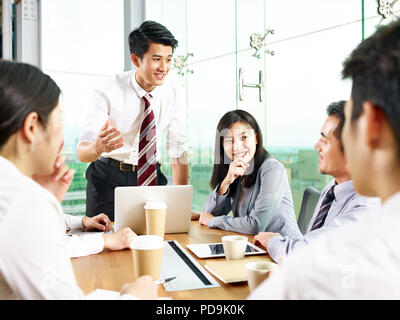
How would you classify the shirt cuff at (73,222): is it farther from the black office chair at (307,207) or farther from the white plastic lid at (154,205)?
the black office chair at (307,207)

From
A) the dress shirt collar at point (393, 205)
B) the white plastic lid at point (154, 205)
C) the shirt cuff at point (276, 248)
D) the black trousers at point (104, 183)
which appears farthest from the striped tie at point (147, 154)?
the dress shirt collar at point (393, 205)

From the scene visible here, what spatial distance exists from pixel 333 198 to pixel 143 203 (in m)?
0.83

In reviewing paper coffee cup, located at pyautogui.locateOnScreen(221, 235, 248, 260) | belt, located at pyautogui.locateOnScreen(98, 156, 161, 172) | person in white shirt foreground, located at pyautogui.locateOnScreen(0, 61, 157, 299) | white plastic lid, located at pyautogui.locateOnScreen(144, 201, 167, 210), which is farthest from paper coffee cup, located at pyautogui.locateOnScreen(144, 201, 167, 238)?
belt, located at pyautogui.locateOnScreen(98, 156, 161, 172)

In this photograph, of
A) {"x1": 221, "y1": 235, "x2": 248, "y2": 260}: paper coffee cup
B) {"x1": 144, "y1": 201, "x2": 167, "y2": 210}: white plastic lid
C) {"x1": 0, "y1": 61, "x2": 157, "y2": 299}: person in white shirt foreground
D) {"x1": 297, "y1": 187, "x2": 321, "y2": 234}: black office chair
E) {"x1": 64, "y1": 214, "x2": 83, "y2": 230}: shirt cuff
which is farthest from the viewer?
{"x1": 297, "y1": 187, "x2": 321, "y2": 234}: black office chair

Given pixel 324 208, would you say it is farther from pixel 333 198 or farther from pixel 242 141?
pixel 242 141

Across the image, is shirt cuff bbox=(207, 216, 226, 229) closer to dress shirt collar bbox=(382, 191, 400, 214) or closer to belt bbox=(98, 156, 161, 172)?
belt bbox=(98, 156, 161, 172)

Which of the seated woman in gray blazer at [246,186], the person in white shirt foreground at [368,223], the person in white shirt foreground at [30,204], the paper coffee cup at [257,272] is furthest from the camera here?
the seated woman in gray blazer at [246,186]

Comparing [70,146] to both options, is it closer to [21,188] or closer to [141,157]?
[141,157]

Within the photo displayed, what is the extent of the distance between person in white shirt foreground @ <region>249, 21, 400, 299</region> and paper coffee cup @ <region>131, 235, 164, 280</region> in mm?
→ 529

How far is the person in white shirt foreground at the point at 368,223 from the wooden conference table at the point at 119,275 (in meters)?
0.49

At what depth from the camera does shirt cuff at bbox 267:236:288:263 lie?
129cm

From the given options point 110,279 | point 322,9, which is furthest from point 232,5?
point 110,279

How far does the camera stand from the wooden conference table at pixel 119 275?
3.31 feet
